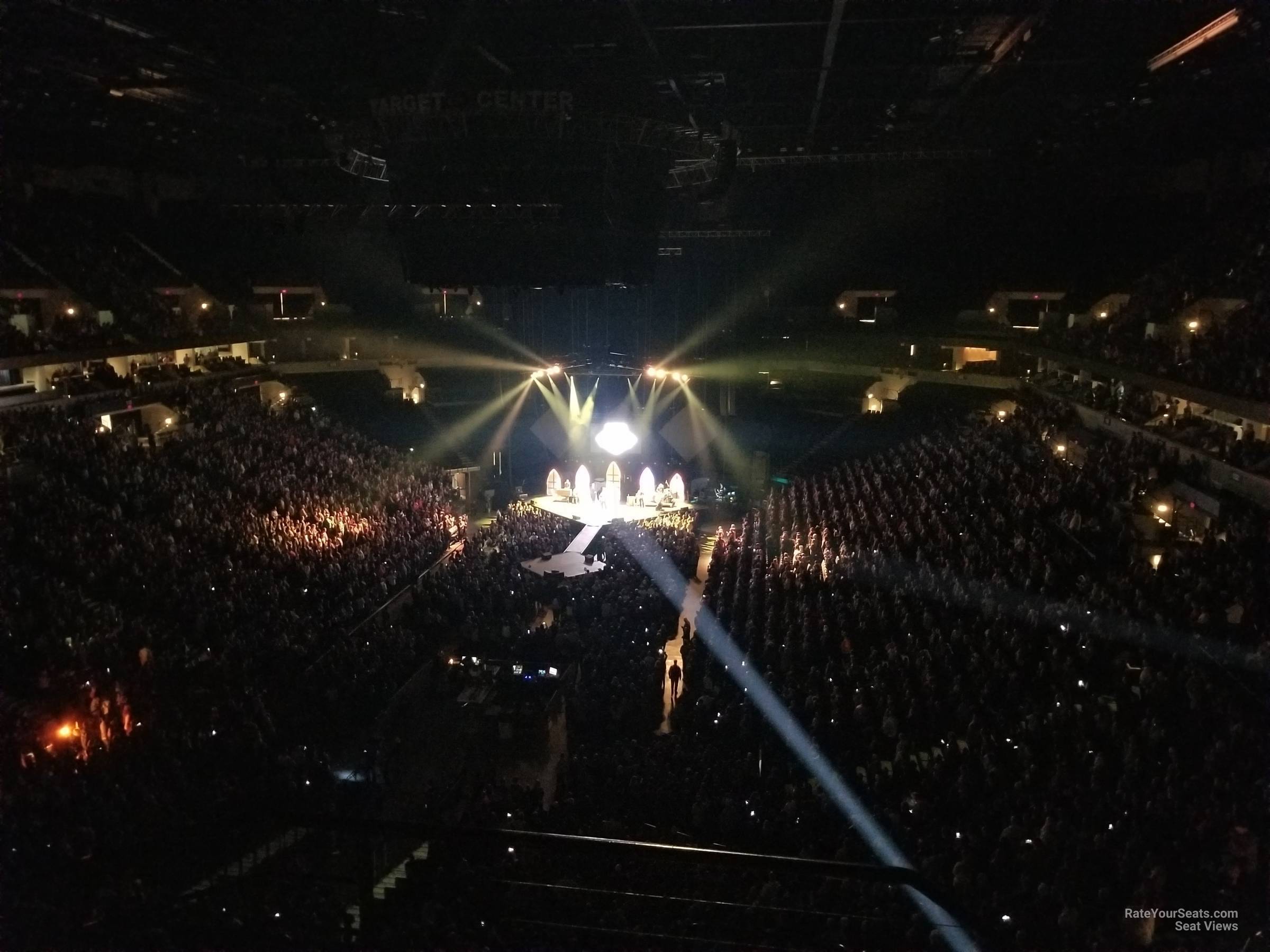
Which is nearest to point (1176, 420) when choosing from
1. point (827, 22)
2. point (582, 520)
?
point (827, 22)

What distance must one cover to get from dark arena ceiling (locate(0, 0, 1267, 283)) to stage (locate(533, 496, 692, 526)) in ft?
35.1

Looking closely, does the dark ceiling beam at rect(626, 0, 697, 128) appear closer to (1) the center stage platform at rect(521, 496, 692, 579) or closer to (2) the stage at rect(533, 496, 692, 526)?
(1) the center stage platform at rect(521, 496, 692, 579)

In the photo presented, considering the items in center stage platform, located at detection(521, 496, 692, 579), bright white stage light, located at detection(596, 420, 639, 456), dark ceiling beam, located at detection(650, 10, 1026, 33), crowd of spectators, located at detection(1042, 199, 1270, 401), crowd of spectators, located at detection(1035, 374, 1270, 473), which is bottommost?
center stage platform, located at detection(521, 496, 692, 579)

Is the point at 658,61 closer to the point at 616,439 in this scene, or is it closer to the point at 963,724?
the point at 963,724

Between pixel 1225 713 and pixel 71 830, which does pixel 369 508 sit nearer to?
pixel 71 830

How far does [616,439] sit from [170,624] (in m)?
20.3

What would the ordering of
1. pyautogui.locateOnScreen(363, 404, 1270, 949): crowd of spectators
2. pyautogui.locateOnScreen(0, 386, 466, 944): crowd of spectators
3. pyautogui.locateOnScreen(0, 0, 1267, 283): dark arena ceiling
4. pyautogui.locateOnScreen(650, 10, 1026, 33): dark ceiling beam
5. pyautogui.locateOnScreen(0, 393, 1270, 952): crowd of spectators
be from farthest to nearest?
pyautogui.locateOnScreen(650, 10, 1026, 33): dark ceiling beam
pyautogui.locateOnScreen(0, 0, 1267, 283): dark arena ceiling
pyautogui.locateOnScreen(0, 386, 466, 944): crowd of spectators
pyautogui.locateOnScreen(0, 393, 1270, 952): crowd of spectators
pyautogui.locateOnScreen(363, 404, 1270, 949): crowd of spectators

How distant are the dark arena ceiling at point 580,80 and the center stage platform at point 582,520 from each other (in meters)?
8.43

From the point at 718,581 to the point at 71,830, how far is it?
11.3 metres

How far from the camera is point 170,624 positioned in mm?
13875

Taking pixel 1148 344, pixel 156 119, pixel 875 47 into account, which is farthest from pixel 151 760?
pixel 1148 344

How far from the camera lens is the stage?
26.9m

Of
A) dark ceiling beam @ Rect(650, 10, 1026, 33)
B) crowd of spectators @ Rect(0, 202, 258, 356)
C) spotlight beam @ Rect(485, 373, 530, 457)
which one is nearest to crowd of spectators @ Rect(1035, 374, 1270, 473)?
dark ceiling beam @ Rect(650, 10, 1026, 33)

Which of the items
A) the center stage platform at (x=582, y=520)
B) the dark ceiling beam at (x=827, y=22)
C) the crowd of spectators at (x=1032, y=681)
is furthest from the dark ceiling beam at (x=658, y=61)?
the center stage platform at (x=582, y=520)
